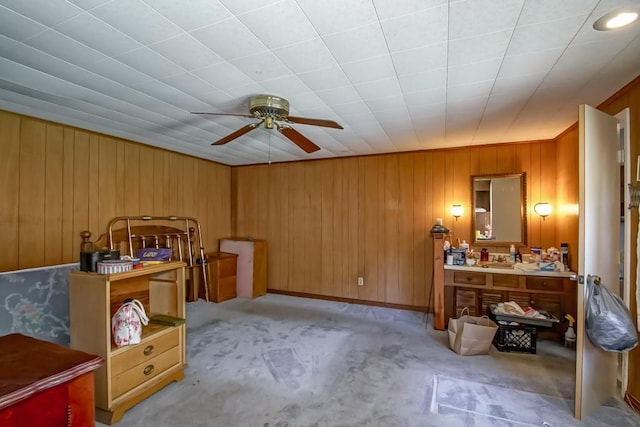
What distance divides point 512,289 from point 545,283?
331mm

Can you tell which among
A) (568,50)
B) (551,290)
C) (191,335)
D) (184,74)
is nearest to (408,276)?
(551,290)

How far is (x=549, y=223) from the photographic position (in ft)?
12.7

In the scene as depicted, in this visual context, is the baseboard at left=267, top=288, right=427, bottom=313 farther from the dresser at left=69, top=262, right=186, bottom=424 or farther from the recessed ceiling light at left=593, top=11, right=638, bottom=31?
the recessed ceiling light at left=593, top=11, right=638, bottom=31

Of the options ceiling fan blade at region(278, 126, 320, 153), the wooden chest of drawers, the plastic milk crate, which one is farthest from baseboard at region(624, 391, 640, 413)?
the wooden chest of drawers

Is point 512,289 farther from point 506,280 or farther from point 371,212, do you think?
point 371,212

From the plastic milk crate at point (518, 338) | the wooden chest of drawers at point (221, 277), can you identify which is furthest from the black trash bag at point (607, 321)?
the wooden chest of drawers at point (221, 277)

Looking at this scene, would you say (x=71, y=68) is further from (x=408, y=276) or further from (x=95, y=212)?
(x=408, y=276)

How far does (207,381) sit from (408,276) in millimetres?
3054

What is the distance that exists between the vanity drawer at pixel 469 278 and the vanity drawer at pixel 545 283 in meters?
0.46

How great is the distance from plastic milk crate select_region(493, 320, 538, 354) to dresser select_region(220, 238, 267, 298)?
363 cm

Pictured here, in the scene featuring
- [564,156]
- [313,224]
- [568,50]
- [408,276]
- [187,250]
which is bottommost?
[408,276]

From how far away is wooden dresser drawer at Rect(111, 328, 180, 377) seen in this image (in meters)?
2.09

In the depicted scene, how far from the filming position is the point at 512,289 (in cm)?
347

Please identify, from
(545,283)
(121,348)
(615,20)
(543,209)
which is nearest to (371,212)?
(543,209)
